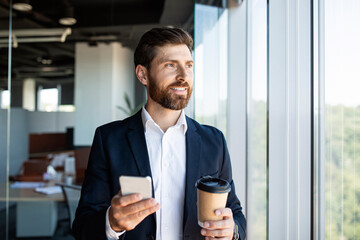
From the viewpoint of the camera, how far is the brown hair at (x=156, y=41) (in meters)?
1.34

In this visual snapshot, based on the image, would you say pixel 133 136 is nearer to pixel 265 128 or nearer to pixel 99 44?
pixel 265 128

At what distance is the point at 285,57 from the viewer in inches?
64.9

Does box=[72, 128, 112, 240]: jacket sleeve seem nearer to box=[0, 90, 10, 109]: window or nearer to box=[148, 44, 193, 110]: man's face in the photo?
box=[148, 44, 193, 110]: man's face

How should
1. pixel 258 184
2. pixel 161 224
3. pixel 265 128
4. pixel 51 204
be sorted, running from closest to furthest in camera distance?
pixel 161 224 < pixel 265 128 < pixel 258 184 < pixel 51 204

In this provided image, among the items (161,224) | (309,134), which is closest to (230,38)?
(309,134)

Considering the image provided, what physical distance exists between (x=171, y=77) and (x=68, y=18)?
5718 mm

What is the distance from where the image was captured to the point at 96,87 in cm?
682

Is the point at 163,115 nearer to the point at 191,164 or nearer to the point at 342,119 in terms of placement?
the point at 191,164

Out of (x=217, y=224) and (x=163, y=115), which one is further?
(x=163, y=115)

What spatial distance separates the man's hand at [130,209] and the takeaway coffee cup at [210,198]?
0.55 ft

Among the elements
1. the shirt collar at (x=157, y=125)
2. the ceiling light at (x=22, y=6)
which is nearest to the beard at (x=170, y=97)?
the shirt collar at (x=157, y=125)

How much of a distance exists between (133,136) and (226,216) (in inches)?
22.2

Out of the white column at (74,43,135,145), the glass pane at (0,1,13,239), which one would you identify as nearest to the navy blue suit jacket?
the glass pane at (0,1,13,239)

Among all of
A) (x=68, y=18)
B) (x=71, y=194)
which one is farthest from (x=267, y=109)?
(x=68, y=18)
